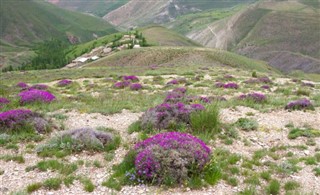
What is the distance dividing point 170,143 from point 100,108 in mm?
8465

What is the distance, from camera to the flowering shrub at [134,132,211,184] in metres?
9.12

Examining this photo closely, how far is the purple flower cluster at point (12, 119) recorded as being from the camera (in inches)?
505

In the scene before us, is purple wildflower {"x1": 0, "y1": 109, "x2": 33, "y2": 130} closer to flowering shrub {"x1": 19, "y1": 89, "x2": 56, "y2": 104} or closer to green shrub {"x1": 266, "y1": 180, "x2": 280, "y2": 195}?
flowering shrub {"x1": 19, "y1": 89, "x2": 56, "y2": 104}

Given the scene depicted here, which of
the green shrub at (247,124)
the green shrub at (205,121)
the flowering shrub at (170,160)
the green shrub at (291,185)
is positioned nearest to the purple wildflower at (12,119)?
the flowering shrub at (170,160)

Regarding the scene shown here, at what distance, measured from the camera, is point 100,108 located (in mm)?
17469

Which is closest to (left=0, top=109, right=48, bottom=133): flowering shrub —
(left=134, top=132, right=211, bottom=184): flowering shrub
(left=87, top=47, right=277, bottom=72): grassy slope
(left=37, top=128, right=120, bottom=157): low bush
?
(left=37, top=128, right=120, bottom=157): low bush

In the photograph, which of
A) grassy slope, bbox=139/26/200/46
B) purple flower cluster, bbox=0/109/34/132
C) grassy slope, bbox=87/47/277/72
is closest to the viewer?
purple flower cluster, bbox=0/109/34/132

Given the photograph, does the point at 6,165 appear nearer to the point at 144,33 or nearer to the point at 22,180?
the point at 22,180

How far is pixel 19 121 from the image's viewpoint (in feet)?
42.3

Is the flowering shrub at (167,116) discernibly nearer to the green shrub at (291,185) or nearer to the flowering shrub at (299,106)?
the green shrub at (291,185)

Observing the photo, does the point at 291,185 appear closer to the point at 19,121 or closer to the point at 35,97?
the point at 19,121

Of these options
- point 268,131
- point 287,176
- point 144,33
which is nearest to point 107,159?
point 287,176

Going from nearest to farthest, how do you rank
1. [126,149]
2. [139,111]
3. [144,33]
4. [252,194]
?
[252,194] → [126,149] → [139,111] → [144,33]

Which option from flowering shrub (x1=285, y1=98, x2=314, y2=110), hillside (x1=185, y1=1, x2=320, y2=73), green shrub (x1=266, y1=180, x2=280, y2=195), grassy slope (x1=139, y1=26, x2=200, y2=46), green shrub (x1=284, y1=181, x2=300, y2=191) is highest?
green shrub (x1=266, y1=180, x2=280, y2=195)
